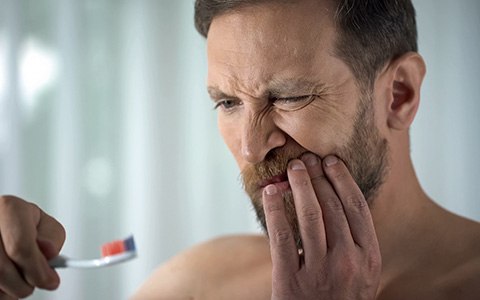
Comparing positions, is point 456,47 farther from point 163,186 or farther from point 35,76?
point 35,76

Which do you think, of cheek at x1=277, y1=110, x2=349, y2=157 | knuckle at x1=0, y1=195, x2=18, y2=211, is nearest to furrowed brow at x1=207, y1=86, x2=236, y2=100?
cheek at x1=277, y1=110, x2=349, y2=157

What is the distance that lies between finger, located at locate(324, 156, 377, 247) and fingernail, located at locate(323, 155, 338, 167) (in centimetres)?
2

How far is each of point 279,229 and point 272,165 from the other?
0.38ft

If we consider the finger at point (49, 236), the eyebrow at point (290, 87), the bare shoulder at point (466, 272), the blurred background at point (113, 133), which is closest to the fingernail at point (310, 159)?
the eyebrow at point (290, 87)

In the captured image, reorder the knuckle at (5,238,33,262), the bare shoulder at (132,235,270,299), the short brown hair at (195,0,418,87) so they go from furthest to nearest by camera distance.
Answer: the bare shoulder at (132,235,270,299), the short brown hair at (195,0,418,87), the knuckle at (5,238,33,262)

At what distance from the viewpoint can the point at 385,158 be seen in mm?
1248

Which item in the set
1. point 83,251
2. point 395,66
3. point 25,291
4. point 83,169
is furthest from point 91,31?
point 25,291

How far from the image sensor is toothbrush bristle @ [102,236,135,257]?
821mm

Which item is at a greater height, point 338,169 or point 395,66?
point 395,66

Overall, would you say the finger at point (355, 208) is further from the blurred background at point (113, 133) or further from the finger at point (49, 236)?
the blurred background at point (113, 133)

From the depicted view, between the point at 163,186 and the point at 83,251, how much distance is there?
1.24 ft

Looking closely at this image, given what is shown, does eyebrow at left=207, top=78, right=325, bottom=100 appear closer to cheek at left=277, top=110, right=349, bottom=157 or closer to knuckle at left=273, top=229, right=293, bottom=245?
cheek at left=277, top=110, right=349, bottom=157

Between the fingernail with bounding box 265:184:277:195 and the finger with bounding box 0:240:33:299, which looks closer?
the finger with bounding box 0:240:33:299

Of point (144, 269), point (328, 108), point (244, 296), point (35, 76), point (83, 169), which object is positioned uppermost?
point (35, 76)
